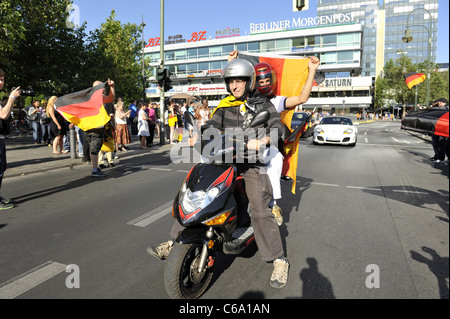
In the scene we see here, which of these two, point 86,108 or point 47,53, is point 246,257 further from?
point 47,53

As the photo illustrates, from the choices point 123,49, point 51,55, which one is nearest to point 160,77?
point 51,55

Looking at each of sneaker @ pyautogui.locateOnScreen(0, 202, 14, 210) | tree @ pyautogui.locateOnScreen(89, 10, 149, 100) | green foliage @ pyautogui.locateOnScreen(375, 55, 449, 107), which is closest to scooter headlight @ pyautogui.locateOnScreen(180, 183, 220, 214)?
sneaker @ pyautogui.locateOnScreen(0, 202, 14, 210)

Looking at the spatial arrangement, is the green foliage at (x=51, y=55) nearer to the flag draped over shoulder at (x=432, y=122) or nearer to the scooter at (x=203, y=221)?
the scooter at (x=203, y=221)

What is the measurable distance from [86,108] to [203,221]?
5.11m

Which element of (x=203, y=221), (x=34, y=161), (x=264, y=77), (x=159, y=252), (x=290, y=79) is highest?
(x=290, y=79)

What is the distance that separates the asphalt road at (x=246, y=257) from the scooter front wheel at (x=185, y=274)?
14 centimetres

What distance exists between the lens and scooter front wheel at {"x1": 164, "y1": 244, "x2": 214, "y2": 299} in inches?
92.3

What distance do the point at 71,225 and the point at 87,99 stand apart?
3.28 metres

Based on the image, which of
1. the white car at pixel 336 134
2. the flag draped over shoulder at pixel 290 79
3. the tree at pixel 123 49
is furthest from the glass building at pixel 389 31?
the flag draped over shoulder at pixel 290 79

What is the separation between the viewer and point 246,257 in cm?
330

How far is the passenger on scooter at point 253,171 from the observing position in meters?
2.75

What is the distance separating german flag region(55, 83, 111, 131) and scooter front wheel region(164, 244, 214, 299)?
15.9 feet

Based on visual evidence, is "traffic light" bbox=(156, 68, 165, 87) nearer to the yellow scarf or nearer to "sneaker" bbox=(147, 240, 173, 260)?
the yellow scarf

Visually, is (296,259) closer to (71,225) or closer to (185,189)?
(185,189)
